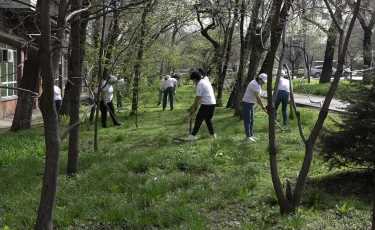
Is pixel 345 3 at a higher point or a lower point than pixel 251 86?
higher

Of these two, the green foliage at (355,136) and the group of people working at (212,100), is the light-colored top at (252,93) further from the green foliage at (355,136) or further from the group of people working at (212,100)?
the green foliage at (355,136)

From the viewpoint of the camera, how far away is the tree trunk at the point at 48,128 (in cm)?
364

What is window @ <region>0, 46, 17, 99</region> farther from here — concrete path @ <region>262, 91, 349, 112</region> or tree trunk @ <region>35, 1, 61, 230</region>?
tree trunk @ <region>35, 1, 61, 230</region>

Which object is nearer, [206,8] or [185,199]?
[185,199]

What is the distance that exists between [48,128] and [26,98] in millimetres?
9346

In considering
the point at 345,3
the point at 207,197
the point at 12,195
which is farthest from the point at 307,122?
the point at 12,195

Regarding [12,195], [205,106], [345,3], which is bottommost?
[12,195]

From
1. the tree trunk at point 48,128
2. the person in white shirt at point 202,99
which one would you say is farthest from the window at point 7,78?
the tree trunk at point 48,128

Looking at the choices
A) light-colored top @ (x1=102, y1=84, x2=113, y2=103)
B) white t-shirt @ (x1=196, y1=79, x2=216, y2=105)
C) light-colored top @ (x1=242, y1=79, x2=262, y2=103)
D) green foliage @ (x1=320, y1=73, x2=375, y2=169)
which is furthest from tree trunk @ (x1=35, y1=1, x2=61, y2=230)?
light-colored top @ (x1=102, y1=84, x2=113, y2=103)

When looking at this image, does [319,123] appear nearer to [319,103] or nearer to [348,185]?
[319,103]

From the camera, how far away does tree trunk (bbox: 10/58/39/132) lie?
41.3ft

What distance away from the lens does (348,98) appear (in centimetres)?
621

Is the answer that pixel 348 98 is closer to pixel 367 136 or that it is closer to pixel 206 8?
pixel 367 136

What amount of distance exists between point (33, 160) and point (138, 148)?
2.21m
